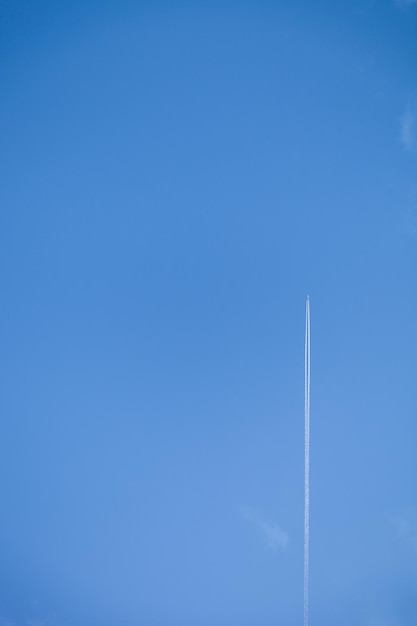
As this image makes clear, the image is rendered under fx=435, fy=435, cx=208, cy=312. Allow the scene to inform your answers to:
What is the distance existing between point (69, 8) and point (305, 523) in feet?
36.4

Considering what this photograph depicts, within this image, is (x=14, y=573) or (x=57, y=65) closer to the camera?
(x=57, y=65)

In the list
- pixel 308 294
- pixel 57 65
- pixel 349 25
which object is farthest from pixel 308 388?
pixel 57 65

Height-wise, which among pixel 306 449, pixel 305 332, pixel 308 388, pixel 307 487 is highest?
pixel 305 332

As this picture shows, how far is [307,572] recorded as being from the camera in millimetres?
8828

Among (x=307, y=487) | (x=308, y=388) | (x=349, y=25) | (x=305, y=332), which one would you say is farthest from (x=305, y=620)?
(x=349, y=25)

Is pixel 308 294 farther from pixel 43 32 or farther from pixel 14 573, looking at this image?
pixel 14 573

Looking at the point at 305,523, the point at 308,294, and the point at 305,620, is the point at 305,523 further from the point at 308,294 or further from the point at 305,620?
the point at 308,294

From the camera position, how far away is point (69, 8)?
835cm

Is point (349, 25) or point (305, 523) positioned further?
point (305, 523)

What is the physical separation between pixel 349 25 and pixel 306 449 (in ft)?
26.7

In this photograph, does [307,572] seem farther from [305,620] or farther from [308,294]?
[308,294]

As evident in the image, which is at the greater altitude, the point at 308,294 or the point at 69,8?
the point at 69,8

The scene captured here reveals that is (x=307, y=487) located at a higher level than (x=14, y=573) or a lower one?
higher

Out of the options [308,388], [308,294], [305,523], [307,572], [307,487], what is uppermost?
[308,294]
